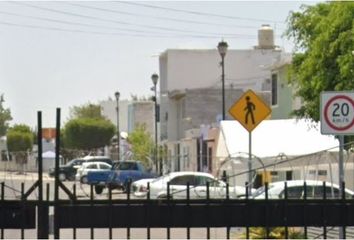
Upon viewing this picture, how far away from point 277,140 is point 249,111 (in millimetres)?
15165

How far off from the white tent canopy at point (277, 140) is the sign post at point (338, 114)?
19592 millimetres

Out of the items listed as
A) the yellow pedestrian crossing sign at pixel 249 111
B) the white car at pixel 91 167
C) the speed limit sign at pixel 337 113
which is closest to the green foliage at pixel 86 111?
the white car at pixel 91 167

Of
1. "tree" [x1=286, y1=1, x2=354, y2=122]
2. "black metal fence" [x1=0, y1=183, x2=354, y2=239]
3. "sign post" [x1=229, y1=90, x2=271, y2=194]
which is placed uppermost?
"tree" [x1=286, y1=1, x2=354, y2=122]

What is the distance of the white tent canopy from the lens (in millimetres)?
33562

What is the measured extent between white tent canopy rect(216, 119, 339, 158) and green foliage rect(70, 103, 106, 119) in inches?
3372

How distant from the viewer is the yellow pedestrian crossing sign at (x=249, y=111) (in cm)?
1955

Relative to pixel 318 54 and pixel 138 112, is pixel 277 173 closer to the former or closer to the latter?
pixel 318 54

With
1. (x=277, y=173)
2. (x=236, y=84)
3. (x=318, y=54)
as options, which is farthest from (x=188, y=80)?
(x=318, y=54)

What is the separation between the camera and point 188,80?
249 ft

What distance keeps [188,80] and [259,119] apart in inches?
2220

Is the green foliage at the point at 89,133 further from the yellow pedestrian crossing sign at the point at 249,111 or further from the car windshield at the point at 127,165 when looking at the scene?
the yellow pedestrian crossing sign at the point at 249,111

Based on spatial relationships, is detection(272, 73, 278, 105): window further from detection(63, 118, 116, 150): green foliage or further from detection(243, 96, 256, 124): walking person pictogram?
detection(63, 118, 116, 150): green foliage

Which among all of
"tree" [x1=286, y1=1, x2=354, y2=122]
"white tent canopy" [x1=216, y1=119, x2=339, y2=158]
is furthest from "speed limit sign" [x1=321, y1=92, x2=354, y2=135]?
"white tent canopy" [x1=216, y1=119, x2=339, y2=158]

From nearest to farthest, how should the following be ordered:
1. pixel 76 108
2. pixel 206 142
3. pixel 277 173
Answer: pixel 277 173 → pixel 206 142 → pixel 76 108
